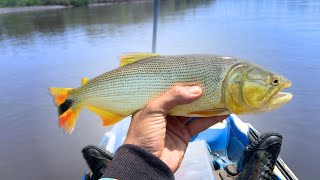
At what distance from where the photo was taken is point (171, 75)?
2945 millimetres

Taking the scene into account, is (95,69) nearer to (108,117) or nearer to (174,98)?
(108,117)

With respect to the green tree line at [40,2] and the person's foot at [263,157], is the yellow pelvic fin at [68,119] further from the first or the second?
the green tree line at [40,2]

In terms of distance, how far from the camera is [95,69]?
17.1m

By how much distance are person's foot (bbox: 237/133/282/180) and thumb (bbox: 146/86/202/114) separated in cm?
204

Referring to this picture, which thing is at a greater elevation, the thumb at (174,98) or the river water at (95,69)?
the thumb at (174,98)

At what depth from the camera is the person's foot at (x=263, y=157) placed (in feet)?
14.8

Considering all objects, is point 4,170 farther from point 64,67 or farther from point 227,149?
point 64,67

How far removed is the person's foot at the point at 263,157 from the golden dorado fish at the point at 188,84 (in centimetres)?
182

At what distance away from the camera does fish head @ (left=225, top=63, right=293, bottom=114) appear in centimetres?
278

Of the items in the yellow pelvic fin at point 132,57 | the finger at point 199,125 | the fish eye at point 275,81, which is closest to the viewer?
the fish eye at point 275,81

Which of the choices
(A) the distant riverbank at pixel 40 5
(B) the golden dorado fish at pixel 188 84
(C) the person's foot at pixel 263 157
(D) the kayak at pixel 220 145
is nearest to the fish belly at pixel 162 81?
(B) the golden dorado fish at pixel 188 84

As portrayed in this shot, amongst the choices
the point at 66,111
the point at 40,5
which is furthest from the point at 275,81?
the point at 40,5

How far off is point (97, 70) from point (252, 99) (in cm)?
1437

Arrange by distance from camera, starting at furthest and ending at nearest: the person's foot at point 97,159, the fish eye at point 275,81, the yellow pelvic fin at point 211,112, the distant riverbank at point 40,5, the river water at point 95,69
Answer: the distant riverbank at point 40,5 → the river water at point 95,69 → the person's foot at point 97,159 → the yellow pelvic fin at point 211,112 → the fish eye at point 275,81
